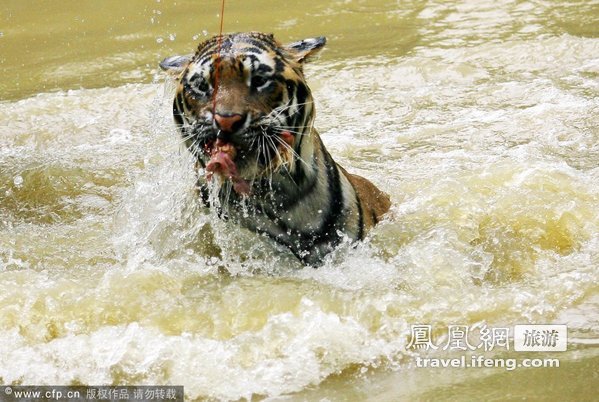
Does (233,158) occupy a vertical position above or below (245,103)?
below

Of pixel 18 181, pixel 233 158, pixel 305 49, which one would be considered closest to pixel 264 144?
pixel 233 158

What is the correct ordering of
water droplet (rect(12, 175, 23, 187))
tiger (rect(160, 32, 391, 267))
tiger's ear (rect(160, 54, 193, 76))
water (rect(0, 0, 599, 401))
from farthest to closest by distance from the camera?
water droplet (rect(12, 175, 23, 187)) → tiger's ear (rect(160, 54, 193, 76)) → tiger (rect(160, 32, 391, 267)) → water (rect(0, 0, 599, 401))

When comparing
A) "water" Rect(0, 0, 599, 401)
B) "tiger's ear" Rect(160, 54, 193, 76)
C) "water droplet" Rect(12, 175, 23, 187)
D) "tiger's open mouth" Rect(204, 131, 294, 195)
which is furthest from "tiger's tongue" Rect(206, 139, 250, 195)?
"water droplet" Rect(12, 175, 23, 187)

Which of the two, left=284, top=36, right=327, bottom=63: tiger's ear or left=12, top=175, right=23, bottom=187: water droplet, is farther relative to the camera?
left=12, top=175, right=23, bottom=187: water droplet

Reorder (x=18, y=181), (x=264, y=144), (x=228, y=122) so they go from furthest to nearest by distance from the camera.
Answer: (x=18, y=181) → (x=264, y=144) → (x=228, y=122)

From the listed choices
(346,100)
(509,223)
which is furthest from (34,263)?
(346,100)

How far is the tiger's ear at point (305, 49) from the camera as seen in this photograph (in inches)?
137

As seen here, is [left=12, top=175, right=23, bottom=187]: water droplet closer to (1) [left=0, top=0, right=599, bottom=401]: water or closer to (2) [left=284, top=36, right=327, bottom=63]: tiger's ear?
(1) [left=0, top=0, right=599, bottom=401]: water

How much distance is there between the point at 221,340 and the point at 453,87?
3894 millimetres

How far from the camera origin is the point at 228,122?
297 cm

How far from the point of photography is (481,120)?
5855mm

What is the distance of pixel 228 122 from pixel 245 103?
13cm

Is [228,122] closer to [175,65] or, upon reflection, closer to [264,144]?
[264,144]

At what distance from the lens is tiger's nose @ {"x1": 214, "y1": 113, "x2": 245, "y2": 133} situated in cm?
296
